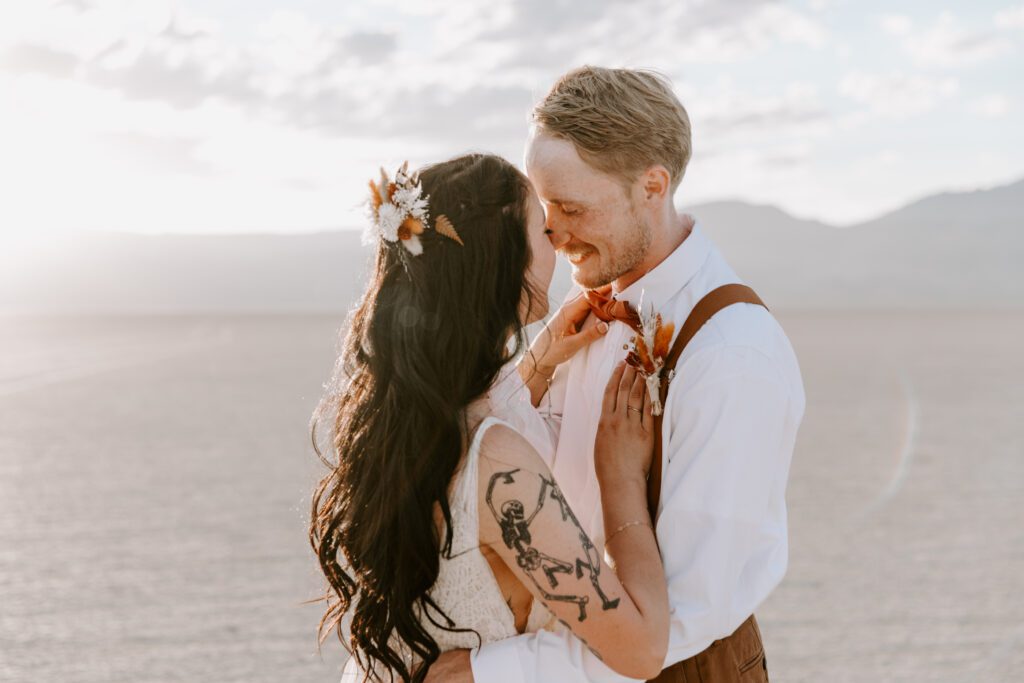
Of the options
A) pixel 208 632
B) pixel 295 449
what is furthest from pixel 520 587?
pixel 295 449

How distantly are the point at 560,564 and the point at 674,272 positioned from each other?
3.48ft

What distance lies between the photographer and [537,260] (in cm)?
308

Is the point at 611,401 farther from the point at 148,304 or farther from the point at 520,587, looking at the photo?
the point at 148,304

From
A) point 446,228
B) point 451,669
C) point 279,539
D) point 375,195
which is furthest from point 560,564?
point 279,539

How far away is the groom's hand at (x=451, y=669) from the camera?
2914 mm

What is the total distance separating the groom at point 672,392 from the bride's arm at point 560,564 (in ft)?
0.32

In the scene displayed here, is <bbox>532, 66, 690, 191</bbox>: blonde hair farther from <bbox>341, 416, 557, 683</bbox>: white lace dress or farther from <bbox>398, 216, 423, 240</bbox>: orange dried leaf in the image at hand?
<bbox>341, 416, 557, 683</bbox>: white lace dress

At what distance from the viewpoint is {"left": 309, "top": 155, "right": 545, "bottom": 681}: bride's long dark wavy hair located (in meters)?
2.86

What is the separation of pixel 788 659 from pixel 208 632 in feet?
16.4

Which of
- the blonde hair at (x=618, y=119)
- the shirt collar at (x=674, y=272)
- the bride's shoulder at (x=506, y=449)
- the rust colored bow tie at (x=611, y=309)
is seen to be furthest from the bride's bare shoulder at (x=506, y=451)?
the blonde hair at (x=618, y=119)

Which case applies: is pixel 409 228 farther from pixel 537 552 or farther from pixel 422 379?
pixel 537 552

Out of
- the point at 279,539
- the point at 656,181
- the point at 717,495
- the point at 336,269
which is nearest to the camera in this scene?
the point at 717,495

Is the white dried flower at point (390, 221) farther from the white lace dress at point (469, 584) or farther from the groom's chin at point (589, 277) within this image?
the groom's chin at point (589, 277)

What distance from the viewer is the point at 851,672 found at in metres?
8.98
